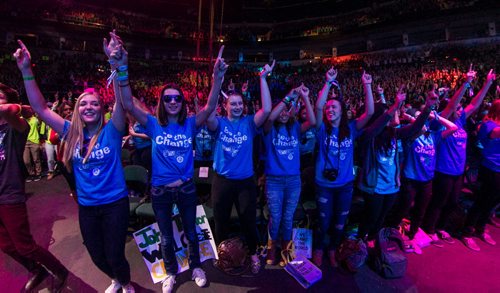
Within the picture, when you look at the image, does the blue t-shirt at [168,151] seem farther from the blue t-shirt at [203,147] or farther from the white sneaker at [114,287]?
the blue t-shirt at [203,147]

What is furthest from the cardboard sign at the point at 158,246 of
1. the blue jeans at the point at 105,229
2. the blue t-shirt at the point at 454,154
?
the blue t-shirt at the point at 454,154

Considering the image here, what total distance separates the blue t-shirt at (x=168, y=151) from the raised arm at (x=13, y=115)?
1.17 m

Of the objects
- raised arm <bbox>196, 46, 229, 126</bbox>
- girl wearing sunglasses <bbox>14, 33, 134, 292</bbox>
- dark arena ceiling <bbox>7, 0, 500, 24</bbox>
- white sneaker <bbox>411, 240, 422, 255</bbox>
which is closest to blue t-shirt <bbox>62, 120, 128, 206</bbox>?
girl wearing sunglasses <bbox>14, 33, 134, 292</bbox>

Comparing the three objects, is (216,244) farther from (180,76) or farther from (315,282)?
(180,76)

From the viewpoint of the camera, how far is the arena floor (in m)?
3.02

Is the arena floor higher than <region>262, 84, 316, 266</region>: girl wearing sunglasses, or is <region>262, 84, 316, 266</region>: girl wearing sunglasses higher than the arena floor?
<region>262, 84, 316, 266</region>: girl wearing sunglasses

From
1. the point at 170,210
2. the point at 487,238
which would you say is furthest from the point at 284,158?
the point at 487,238

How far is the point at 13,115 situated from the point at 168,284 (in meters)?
2.23

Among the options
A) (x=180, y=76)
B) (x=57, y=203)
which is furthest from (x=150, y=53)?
(x=57, y=203)

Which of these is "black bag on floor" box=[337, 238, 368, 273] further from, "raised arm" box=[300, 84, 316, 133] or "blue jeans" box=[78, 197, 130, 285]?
"blue jeans" box=[78, 197, 130, 285]

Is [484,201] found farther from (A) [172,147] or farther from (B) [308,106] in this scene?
(A) [172,147]

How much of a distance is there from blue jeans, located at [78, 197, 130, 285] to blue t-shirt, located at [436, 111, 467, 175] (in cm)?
404

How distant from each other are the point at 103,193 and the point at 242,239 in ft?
5.79

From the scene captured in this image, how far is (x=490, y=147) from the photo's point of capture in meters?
3.76
